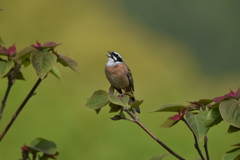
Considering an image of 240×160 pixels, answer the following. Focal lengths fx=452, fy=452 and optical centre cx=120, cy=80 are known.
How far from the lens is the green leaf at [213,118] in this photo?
846 mm

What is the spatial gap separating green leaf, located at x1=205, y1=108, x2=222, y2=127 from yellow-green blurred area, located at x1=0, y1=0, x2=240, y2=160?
2.58 metres

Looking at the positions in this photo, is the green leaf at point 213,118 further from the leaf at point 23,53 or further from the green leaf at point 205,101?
the leaf at point 23,53

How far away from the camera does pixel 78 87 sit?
13.7 feet

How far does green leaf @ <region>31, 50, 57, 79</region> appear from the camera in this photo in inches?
42.8

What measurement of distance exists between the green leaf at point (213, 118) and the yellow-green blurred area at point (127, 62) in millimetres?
2583

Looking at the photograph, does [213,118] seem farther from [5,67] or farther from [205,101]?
[5,67]

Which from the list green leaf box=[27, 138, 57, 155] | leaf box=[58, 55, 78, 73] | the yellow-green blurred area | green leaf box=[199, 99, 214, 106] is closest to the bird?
leaf box=[58, 55, 78, 73]

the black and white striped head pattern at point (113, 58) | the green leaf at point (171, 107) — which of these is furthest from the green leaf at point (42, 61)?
the black and white striped head pattern at point (113, 58)

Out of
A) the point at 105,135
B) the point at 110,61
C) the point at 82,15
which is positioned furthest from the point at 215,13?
the point at 110,61

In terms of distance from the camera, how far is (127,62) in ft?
14.9

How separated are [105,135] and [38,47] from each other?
2.58 m

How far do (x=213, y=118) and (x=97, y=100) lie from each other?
0.80ft

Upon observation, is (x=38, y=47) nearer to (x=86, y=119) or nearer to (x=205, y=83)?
(x=86, y=119)

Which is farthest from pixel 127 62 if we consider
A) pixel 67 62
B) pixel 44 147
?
pixel 44 147
